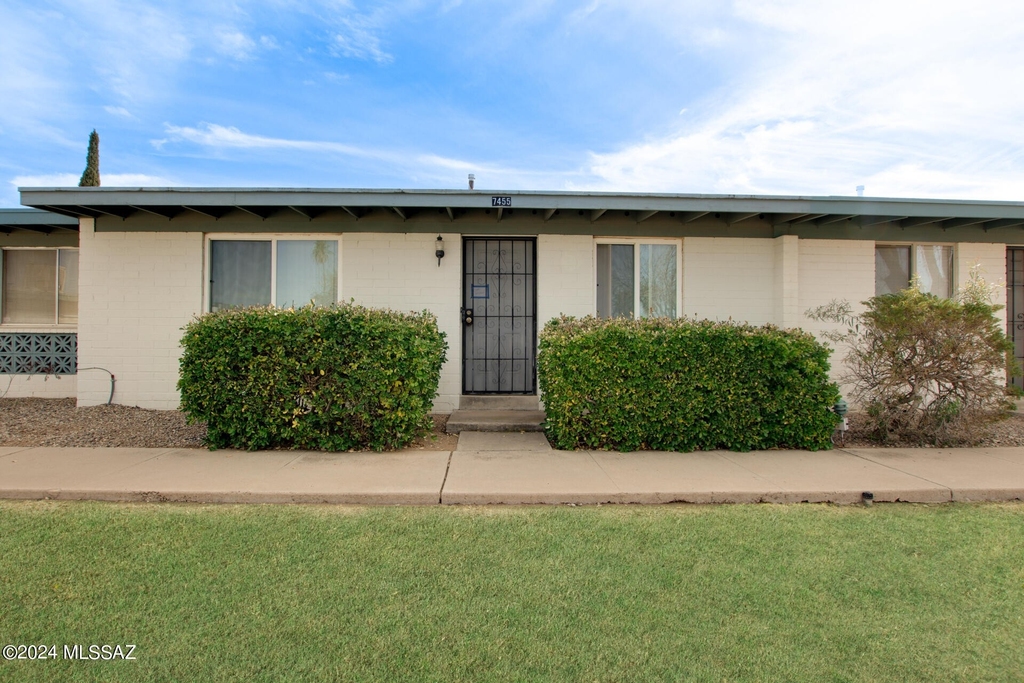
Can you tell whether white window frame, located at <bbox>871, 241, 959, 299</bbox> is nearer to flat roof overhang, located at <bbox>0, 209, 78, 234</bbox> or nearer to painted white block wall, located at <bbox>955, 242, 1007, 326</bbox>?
painted white block wall, located at <bbox>955, 242, 1007, 326</bbox>

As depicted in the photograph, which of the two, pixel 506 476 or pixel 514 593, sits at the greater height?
pixel 506 476

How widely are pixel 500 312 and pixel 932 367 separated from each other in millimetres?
5522

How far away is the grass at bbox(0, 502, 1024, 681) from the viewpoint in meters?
2.26

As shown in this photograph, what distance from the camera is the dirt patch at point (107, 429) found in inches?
235

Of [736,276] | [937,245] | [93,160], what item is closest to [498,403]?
[736,276]

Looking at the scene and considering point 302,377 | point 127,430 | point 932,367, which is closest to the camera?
point 302,377

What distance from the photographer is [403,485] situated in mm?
4320

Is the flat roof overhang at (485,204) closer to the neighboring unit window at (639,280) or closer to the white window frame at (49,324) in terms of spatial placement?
the neighboring unit window at (639,280)

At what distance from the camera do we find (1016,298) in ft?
30.6

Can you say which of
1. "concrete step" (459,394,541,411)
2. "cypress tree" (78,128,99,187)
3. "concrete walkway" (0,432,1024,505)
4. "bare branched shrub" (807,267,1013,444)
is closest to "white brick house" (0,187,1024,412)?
"concrete step" (459,394,541,411)

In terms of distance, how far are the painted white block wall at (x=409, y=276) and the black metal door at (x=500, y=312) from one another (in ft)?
1.14

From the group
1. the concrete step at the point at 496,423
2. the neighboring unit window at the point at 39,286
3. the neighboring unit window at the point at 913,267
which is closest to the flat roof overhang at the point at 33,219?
the neighboring unit window at the point at 39,286

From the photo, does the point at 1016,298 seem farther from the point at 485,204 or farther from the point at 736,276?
the point at 485,204

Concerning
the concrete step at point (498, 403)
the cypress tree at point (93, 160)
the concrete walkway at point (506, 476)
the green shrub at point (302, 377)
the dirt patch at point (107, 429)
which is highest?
the cypress tree at point (93, 160)
